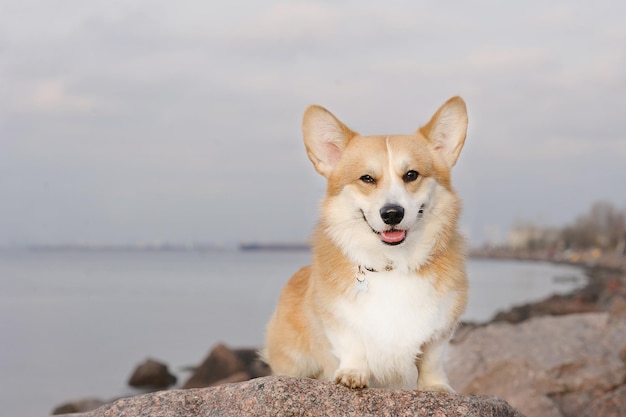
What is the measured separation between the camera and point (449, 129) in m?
4.90

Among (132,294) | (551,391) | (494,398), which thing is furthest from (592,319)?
(132,294)

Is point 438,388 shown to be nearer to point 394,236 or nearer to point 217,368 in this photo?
point 394,236

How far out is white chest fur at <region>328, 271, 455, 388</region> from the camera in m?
4.43

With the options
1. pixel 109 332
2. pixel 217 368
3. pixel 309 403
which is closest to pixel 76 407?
pixel 217 368

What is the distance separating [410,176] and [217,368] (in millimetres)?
10495

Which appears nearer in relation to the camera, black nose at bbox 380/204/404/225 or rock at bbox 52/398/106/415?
black nose at bbox 380/204/404/225

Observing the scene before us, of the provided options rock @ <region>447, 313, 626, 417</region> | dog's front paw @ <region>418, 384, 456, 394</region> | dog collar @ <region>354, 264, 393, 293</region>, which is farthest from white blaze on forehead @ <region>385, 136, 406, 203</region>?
rock @ <region>447, 313, 626, 417</region>

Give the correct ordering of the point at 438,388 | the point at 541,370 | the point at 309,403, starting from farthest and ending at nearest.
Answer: the point at 541,370, the point at 438,388, the point at 309,403

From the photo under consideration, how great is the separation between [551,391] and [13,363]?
1908 centimetres

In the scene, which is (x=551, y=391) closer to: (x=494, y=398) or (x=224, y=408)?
(x=494, y=398)

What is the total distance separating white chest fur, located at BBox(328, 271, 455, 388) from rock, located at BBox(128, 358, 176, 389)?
14.0 m

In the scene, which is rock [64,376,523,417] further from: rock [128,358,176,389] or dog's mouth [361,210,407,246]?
rock [128,358,176,389]

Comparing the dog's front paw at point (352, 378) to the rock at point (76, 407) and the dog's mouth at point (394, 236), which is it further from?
the rock at point (76, 407)

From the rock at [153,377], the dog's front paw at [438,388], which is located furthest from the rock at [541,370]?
the rock at [153,377]
